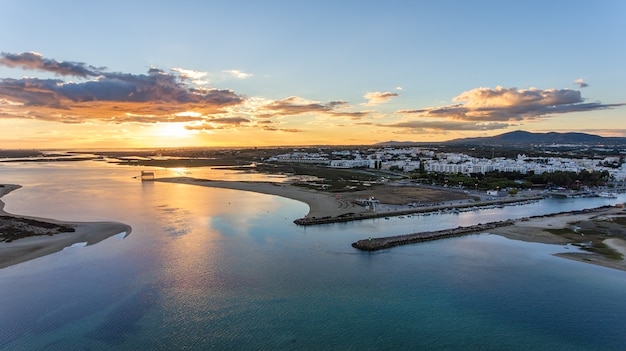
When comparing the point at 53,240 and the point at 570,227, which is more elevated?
the point at 53,240

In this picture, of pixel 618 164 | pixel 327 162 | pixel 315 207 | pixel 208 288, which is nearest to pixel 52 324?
pixel 208 288

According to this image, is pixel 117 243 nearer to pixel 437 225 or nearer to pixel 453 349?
pixel 453 349

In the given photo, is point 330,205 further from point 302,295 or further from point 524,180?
→ point 524,180

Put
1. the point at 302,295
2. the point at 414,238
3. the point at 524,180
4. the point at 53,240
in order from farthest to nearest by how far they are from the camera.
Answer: the point at 524,180 → the point at 414,238 → the point at 53,240 → the point at 302,295

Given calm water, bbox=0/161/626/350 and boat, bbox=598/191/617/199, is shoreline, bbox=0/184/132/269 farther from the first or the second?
boat, bbox=598/191/617/199

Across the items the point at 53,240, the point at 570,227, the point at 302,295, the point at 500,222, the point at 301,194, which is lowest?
the point at 302,295

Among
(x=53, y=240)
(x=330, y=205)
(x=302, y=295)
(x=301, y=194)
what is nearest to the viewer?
(x=302, y=295)

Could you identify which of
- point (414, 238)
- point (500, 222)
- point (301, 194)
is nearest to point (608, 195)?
point (500, 222)
